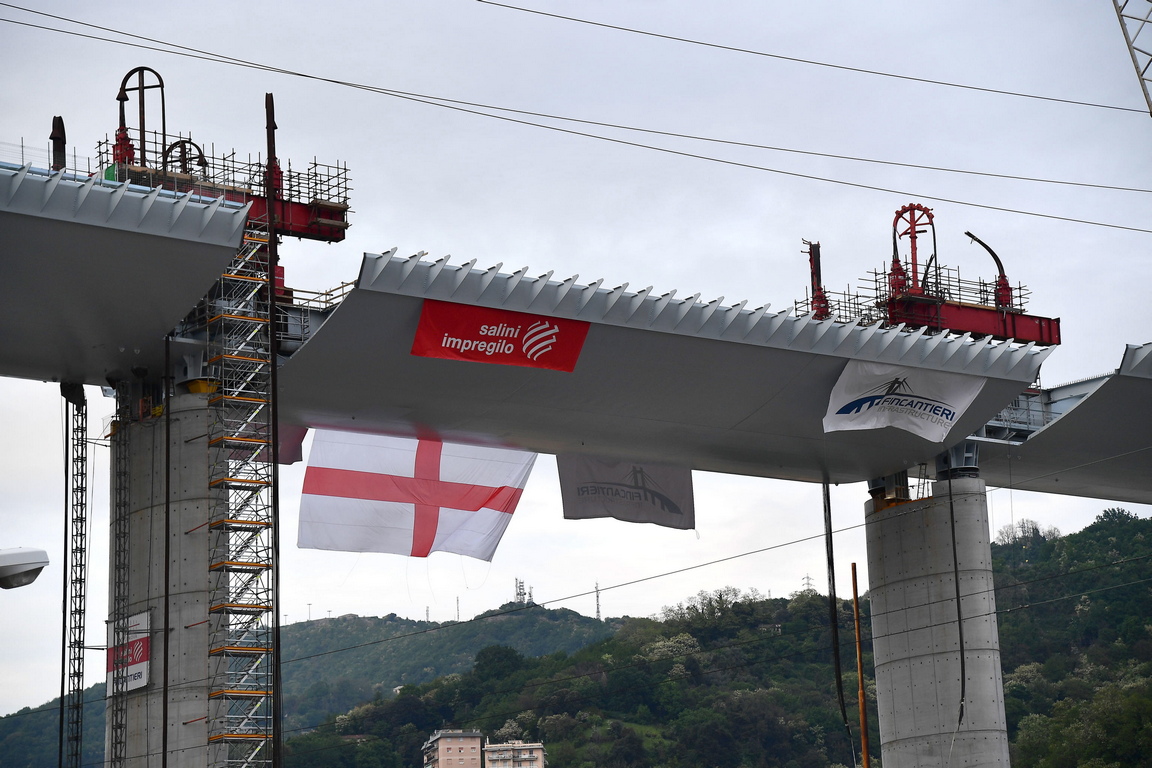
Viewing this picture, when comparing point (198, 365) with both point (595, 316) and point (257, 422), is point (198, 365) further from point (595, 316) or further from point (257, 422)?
point (595, 316)

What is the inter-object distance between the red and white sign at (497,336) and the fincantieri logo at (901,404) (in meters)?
7.59

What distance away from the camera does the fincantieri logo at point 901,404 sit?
33.7m

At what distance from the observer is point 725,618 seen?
114 meters

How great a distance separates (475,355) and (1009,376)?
13.8 metres

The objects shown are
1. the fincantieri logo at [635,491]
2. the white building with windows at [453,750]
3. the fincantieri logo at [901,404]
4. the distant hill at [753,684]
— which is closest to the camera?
the fincantieri logo at [901,404]

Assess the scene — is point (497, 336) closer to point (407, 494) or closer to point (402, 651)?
point (407, 494)

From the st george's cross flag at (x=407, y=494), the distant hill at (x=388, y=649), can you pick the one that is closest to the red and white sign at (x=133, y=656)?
the st george's cross flag at (x=407, y=494)

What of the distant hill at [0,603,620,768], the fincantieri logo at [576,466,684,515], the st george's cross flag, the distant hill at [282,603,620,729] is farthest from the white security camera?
the distant hill at [282,603,620,729]

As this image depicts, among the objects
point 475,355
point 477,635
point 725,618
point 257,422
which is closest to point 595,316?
point 475,355

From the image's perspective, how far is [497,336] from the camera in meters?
29.6

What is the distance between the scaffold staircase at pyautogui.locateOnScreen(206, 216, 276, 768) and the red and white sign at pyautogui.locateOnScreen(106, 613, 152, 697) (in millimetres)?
1346

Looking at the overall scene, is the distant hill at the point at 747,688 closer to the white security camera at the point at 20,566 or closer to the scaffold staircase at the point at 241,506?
the scaffold staircase at the point at 241,506

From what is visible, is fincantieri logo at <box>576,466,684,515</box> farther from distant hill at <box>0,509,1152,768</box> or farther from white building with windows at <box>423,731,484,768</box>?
white building with windows at <box>423,731,484,768</box>

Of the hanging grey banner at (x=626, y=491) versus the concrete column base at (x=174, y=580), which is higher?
the hanging grey banner at (x=626, y=491)
